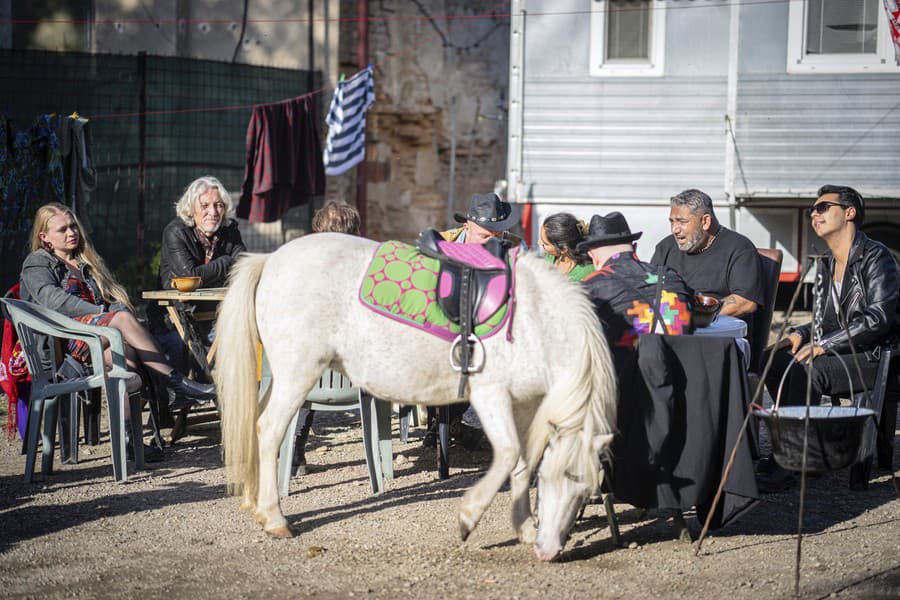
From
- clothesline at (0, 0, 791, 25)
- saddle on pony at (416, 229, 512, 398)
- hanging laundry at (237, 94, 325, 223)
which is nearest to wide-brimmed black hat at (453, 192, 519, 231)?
saddle on pony at (416, 229, 512, 398)

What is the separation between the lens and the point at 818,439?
3.85 meters

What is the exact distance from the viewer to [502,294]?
4.06 m

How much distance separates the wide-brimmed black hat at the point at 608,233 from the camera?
4.39 metres

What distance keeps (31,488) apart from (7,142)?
3.52m

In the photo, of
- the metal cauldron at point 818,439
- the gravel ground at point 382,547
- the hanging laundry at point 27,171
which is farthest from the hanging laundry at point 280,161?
the metal cauldron at point 818,439

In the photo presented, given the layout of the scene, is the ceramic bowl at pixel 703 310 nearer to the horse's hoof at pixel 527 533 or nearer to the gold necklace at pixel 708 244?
the gold necklace at pixel 708 244

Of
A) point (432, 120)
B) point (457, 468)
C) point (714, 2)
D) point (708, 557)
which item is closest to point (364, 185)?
point (432, 120)

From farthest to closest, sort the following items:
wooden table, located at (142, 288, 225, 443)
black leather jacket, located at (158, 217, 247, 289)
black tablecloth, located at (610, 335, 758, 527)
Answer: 1. black leather jacket, located at (158, 217, 247, 289)
2. wooden table, located at (142, 288, 225, 443)
3. black tablecloth, located at (610, 335, 758, 527)

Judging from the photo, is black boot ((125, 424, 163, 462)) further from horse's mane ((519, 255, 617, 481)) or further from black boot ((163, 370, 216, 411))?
horse's mane ((519, 255, 617, 481))

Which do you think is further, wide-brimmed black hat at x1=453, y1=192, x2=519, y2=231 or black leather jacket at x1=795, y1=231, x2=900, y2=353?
wide-brimmed black hat at x1=453, y1=192, x2=519, y2=231

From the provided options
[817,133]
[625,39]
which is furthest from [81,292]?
[817,133]

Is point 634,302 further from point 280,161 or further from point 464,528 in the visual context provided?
point 280,161

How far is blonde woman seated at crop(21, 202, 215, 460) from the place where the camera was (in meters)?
5.67

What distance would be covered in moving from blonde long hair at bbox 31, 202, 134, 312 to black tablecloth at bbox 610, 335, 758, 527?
332cm
